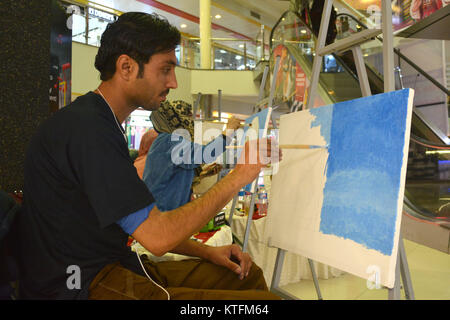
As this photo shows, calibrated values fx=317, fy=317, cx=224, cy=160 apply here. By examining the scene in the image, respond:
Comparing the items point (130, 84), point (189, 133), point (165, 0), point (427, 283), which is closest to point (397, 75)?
point (427, 283)

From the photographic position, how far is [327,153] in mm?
1341

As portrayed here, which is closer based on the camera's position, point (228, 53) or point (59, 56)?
point (59, 56)

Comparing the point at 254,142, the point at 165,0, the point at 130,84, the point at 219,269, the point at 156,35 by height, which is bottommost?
the point at 219,269

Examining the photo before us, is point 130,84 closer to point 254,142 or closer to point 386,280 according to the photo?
point 254,142

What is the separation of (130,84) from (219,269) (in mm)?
804

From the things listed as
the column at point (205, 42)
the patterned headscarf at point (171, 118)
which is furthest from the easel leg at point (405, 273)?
the column at point (205, 42)

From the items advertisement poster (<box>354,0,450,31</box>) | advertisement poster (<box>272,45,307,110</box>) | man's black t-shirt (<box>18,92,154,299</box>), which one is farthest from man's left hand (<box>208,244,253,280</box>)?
advertisement poster (<box>354,0,450,31</box>)

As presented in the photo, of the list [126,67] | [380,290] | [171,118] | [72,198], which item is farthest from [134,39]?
[380,290]

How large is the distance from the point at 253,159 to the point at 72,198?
60cm

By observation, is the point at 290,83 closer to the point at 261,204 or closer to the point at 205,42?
the point at 261,204

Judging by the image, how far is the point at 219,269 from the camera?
131 cm

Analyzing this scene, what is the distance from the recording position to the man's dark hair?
1.04 meters

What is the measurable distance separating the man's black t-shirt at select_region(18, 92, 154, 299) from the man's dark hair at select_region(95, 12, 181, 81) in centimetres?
20

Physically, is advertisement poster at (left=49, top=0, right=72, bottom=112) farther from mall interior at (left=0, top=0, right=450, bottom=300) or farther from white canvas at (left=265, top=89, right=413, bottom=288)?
white canvas at (left=265, top=89, right=413, bottom=288)
